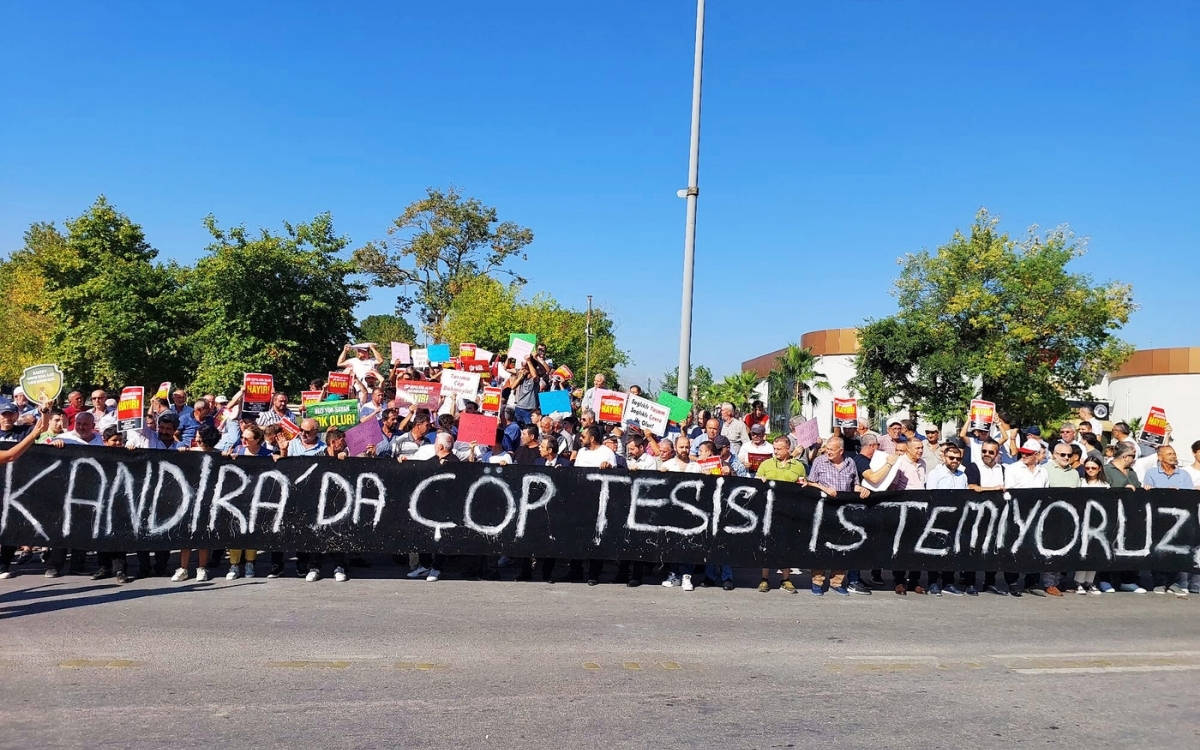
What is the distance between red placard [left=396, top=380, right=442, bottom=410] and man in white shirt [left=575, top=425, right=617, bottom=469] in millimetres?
4648

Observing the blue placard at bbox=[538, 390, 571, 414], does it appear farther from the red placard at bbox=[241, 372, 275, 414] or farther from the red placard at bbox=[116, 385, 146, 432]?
the red placard at bbox=[116, 385, 146, 432]

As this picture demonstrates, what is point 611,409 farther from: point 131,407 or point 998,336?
point 998,336

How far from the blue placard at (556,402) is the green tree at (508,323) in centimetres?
2910

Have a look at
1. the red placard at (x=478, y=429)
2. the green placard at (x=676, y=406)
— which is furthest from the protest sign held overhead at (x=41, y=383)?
the green placard at (x=676, y=406)

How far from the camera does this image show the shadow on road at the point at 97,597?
22.9 ft

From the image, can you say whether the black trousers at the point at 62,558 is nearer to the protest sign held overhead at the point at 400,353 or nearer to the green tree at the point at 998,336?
the protest sign held overhead at the point at 400,353

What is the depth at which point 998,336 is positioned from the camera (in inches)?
1460

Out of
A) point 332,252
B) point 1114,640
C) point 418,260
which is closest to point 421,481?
point 1114,640

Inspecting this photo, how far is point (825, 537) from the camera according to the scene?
8.69 metres

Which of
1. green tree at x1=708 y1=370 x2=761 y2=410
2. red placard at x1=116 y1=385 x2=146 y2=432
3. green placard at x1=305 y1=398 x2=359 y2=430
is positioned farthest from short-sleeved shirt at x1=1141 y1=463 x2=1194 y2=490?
green tree at x1=708 y1=370 x2=761 y2=410

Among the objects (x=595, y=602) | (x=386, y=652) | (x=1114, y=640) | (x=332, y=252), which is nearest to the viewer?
(x=386, y=652)

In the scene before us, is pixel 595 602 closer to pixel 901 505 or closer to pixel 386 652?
pixel 386 652

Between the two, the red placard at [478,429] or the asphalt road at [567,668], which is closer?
the asphalt road at [567,668]

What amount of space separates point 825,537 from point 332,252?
25582 millimetres
